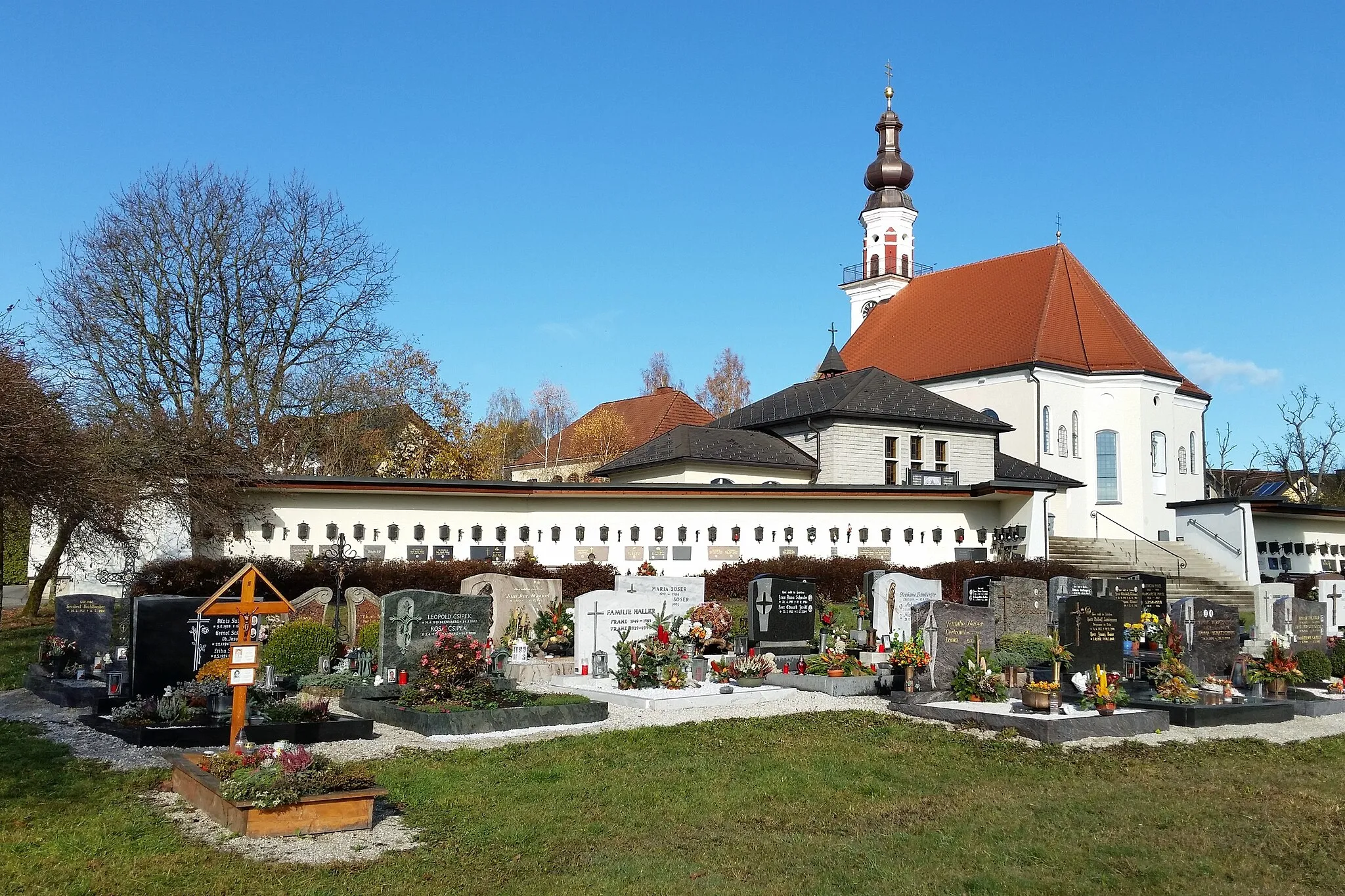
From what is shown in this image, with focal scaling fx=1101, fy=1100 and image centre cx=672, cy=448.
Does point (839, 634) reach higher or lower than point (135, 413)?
lower

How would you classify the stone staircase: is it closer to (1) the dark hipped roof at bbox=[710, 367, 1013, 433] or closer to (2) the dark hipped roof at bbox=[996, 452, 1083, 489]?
(2) the dark hipped roof at bbox=[996, 452, 1083, 489]

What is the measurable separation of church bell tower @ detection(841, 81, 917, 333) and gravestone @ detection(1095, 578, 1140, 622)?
40716 millimetres

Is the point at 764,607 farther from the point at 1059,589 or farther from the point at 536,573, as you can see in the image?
the point at 536,573

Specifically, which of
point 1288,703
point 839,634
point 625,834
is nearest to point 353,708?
point 625,834

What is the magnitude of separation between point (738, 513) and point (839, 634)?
1320 centimetres

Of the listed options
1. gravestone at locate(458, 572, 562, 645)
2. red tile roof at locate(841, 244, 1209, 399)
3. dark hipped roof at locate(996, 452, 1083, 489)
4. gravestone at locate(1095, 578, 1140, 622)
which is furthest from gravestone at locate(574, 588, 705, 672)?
red tile roof at locate(841, 244, 1209, 399)

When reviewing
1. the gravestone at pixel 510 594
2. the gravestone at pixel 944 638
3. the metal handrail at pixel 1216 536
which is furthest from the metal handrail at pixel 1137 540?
the gravestone at pixel 510 594

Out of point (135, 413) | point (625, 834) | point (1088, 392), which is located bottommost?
point (625, 834)

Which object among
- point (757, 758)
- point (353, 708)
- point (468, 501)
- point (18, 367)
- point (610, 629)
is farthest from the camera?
point (468, 501)

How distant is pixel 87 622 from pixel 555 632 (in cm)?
708

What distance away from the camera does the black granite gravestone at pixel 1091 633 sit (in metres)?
15.0

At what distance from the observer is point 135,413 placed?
94.5ft

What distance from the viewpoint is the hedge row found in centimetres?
2411

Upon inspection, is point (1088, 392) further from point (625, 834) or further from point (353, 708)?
point (625, 834)
